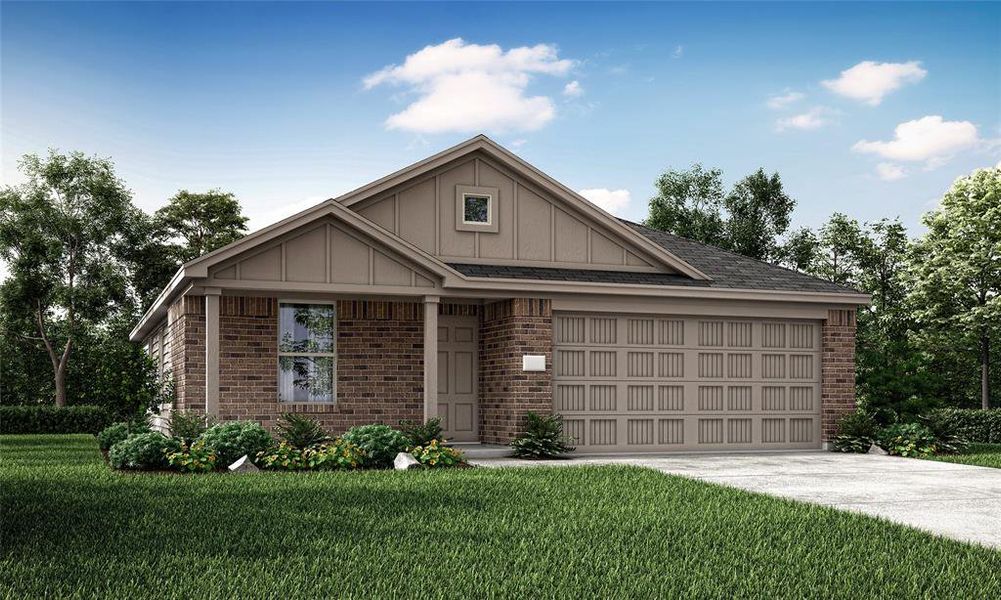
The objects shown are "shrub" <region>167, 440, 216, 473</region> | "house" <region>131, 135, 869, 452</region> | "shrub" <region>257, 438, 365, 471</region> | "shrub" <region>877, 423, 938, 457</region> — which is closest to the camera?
"shrub" <region>167, 440, 216, 473</region>

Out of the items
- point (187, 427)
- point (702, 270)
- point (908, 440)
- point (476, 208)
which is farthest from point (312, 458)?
point (908, 440)

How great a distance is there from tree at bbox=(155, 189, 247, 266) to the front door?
866 inches

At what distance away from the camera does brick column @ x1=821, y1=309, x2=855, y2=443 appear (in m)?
17.8

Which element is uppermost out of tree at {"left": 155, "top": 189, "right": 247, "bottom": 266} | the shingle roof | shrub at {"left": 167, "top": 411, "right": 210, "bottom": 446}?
tree at {"left": 155, "top": 189, "right": 247, "bottom": 266}

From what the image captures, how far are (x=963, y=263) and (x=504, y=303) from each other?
19.3 m

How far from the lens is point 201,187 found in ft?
125

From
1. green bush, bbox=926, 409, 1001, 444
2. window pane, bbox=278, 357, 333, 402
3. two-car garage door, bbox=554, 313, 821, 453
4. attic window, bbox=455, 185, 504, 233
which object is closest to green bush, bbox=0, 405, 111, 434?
window pane, bbox=278, 357, 333, 402

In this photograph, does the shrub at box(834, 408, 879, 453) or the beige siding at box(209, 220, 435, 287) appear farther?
the shrub at box(834, 408, 879, 453)

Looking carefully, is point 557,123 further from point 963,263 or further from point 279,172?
point 963,263

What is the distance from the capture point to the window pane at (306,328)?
1588 centimetres

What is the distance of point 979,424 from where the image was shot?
24.5 meters

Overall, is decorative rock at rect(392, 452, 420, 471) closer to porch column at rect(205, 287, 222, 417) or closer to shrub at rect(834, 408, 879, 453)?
porch column at rect(205, 287, 222, 417)

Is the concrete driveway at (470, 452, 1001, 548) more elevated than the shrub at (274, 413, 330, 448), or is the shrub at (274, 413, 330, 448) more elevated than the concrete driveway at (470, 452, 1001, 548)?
the shrub at (274, 413, 330, 448)

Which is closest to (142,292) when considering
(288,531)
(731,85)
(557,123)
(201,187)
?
(201,187)
